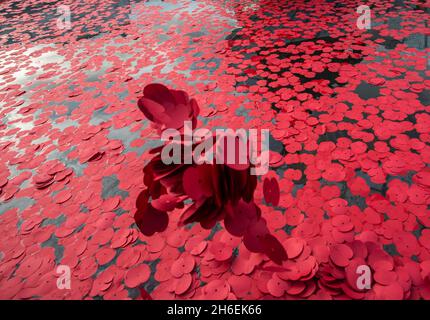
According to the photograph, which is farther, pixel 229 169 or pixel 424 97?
pixel 424 97

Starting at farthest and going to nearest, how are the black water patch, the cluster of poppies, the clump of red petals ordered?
the black water patch, the cluster of poppies, the clump of red petals

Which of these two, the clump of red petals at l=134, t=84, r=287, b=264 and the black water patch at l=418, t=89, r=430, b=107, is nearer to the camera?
the clump of red petals at l=134, t=84, r=287, b=264

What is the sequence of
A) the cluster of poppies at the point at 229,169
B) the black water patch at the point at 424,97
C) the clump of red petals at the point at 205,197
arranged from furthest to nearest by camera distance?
the black water patch at the point at 424,97
the cluster of poppies at the point at 229,169
the clump of red petals at the point at 205,197

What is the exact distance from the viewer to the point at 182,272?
→ 4.78ft

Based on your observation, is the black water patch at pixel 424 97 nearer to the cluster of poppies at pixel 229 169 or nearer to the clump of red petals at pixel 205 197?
the cluster of poppies at pixel 229 169

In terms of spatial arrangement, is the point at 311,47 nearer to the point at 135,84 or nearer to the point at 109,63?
the point at 135,84

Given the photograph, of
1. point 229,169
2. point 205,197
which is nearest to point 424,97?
point 229,169

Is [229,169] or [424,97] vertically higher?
[229,169]

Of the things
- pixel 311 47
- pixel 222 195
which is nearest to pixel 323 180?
pixel 222 195

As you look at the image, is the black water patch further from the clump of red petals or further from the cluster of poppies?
the clump of red petals

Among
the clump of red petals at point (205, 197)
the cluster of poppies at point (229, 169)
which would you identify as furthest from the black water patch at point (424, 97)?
the clump of red petals at point (205, 197)

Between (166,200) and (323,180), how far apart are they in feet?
4.06

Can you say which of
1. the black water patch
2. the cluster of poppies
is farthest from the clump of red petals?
the black water patch

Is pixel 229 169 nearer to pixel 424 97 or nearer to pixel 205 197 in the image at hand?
pixel 205 197
